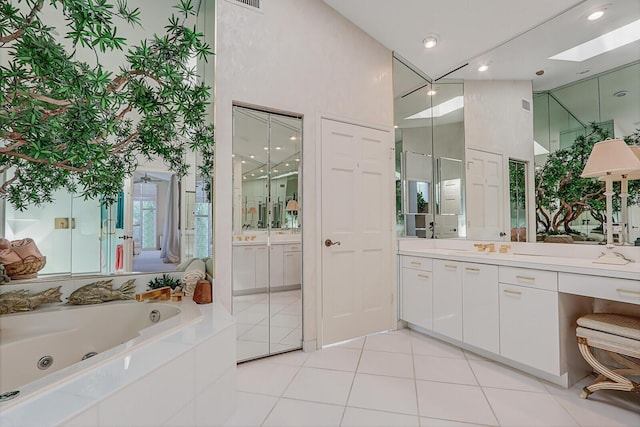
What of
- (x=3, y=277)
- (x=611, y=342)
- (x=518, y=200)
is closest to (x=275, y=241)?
(x=3, y=277)

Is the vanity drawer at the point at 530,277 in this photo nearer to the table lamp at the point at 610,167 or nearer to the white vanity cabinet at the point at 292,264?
the table lamp at the point at 610,167

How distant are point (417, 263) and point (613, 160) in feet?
5.48

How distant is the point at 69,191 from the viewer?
2043mm

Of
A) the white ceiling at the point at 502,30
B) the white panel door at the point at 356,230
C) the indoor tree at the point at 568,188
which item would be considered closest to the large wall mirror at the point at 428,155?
the white panel door at the point at 356,230

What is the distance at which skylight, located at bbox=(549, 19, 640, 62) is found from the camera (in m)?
2.20

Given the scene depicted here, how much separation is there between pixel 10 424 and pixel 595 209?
340 cm

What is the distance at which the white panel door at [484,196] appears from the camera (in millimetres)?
2963

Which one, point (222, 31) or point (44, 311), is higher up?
point (222, 31)

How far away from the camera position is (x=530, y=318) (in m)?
2.16

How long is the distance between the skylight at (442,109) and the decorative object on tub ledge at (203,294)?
106 inches

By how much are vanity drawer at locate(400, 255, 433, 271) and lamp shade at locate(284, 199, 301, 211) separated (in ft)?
4.26

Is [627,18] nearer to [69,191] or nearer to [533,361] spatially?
[533,361]

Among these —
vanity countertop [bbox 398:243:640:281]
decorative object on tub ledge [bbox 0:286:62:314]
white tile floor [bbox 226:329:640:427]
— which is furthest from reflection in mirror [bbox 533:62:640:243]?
decorative object on tub ledge [bbox 0:286:62:314]

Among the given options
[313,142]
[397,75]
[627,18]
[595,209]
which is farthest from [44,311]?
[627,18]
